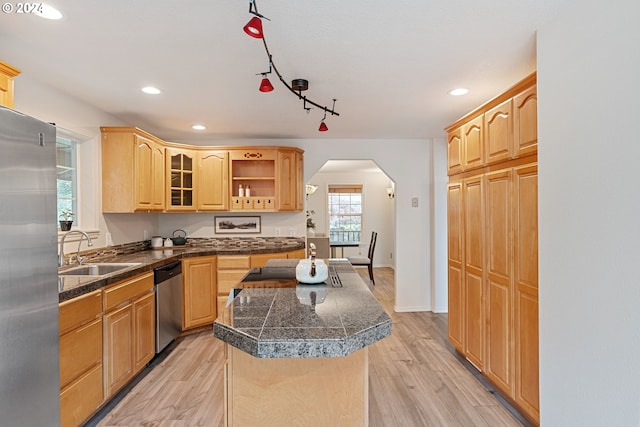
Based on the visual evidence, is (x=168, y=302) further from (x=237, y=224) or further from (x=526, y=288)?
(x=526, y=288)

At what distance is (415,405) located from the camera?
2.41m

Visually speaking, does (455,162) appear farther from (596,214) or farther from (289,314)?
(289,314)

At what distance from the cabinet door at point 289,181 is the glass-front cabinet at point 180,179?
1.12 metres

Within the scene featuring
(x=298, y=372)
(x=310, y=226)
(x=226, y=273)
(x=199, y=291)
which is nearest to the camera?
(x=298, y=372)

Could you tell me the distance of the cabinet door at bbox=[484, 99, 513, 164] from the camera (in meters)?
2.30

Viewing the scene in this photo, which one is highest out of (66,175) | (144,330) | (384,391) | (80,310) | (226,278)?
(66,175)

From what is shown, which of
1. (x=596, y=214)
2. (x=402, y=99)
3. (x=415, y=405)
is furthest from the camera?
(x=402, y=99)

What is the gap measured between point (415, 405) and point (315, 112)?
274cm

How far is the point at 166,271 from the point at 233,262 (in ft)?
2.78

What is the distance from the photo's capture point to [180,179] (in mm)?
4266

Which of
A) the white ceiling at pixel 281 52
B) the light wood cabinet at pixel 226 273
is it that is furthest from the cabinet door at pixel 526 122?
the light wood cabinet at pixel 226 273

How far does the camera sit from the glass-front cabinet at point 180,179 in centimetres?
414

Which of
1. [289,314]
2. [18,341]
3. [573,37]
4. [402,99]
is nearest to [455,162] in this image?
[402,99]

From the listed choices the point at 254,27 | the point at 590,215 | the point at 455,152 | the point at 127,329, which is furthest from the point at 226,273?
the point at 590,215
